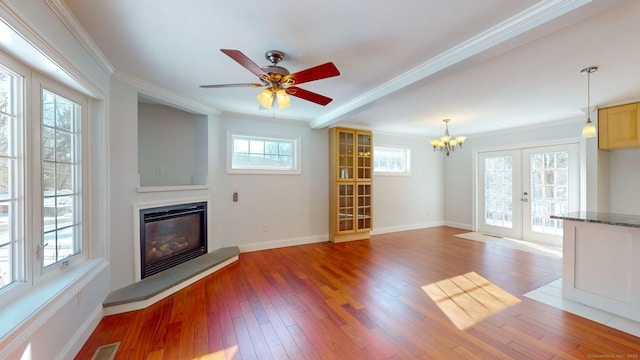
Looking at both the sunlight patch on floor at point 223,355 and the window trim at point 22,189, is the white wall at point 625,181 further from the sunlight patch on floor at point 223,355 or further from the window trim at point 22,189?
the window trim at point 22,189

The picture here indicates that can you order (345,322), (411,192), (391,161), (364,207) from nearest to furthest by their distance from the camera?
(345,322) < (364,207) < (391,161) < (411,192)

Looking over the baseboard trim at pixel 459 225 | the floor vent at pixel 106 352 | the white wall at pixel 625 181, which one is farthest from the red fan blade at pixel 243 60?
the baseboard trim at pixel 459 225

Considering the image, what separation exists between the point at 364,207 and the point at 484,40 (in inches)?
150

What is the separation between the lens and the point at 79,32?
1.88 m

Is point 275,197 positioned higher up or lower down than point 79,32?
lower down

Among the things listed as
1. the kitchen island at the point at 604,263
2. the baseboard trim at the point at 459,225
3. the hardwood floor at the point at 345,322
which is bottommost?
the hardwood floor at the point at 345,322

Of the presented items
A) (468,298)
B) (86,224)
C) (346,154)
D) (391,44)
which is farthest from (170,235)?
(468,298)

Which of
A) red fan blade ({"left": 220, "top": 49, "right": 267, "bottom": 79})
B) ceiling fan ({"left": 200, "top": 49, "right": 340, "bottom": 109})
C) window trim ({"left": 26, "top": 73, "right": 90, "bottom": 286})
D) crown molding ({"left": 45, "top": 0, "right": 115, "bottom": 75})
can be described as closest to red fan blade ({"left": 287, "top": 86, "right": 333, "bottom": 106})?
ceiling fan ({"left": 200, "top": 49, "right": 340, "bottom": 109})

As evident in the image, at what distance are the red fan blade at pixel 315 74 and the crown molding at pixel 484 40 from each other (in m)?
1.12

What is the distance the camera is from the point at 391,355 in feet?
5.95

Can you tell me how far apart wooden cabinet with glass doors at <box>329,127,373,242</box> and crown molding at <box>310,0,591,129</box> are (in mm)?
1892

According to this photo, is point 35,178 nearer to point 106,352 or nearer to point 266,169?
point 106,352

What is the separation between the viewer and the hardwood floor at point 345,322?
1.86 m

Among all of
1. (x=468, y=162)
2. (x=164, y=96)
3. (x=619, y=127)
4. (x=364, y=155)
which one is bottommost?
(x=468, y=162)
